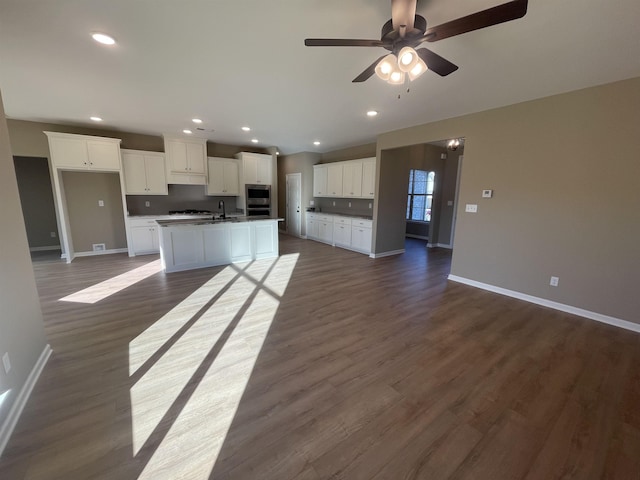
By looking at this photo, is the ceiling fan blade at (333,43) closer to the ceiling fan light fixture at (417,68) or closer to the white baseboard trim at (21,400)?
the ceiling fan light fixture at (417,68)

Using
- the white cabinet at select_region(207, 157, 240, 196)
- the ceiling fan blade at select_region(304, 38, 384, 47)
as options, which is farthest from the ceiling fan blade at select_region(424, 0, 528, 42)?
the white cabinet at select_region(207, 157, 240, 196)

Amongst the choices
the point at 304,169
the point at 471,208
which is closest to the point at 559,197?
the point at 471,208

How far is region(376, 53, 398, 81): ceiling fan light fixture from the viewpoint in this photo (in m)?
1.94

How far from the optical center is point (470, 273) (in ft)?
14.2

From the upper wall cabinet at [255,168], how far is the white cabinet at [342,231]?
228 cm

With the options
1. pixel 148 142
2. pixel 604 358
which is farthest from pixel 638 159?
pixel 148 142

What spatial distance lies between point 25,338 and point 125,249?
4949mm

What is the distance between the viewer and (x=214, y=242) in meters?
5.12

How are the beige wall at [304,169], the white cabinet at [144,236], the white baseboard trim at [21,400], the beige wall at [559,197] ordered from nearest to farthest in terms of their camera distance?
the white baseboard trim at [21,400]
the beige wall at [559,197]
the white cabinet at [144,236]
the beige wall at [304,169]

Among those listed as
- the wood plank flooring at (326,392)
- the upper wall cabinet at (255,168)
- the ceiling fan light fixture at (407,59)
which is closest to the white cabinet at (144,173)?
the upper wall cabinet at (255,168)

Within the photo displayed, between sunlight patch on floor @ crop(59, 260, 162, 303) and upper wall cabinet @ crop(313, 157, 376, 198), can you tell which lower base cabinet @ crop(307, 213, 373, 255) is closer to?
upper wall cabinet @ crop(313, 157, 376, 198)

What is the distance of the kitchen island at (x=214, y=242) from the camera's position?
471 centimetres

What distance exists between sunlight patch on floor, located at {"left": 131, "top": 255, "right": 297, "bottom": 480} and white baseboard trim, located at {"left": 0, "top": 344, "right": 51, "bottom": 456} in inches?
23.9

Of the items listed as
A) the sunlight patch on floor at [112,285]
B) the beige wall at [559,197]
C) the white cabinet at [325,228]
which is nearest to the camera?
the beige wall at [559,197]
